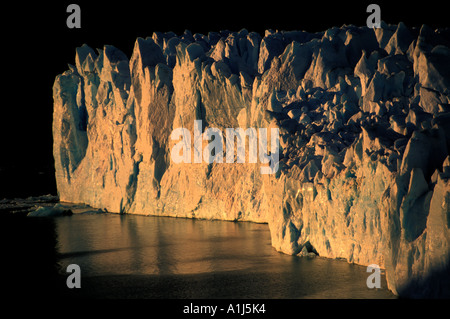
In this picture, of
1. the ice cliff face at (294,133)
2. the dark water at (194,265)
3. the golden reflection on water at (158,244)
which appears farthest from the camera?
the golden reflection on water at (158,244)

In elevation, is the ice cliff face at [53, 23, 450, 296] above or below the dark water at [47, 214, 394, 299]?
above

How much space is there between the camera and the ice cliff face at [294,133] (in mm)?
13648

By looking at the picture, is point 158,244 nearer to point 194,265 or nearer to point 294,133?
point 194,265

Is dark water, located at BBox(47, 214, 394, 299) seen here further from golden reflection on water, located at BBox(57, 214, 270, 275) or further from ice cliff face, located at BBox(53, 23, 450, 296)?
ice cliff face, located at BBox(53, 23, 450, 296)

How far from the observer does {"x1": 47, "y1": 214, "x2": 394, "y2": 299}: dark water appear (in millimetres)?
16669

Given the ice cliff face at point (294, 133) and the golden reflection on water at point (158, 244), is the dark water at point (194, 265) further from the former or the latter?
the ice cliff face at point (294, 133)

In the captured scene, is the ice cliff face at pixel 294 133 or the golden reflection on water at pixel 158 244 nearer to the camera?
the ice cliff face at pixel 294 133

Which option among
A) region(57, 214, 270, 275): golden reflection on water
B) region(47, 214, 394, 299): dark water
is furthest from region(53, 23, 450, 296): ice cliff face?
region(57, 214, 270, 275): golden reflection on water

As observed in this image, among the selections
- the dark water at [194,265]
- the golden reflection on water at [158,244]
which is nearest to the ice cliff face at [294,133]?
the dark water at [194,265]

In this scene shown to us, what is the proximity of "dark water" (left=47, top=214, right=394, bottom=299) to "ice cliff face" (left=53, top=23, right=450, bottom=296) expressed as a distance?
3.12ft

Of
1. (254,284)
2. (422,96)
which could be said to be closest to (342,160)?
(422,96)

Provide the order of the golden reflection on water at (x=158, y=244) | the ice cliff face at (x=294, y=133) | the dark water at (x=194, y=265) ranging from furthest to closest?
the golden reflection on water at (x=158, y=244), the dark water at (x=194, y=265), the ice cliff face at (x=294, y=133)

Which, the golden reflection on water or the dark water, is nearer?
the dark water

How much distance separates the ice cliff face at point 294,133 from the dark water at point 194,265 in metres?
0.95
